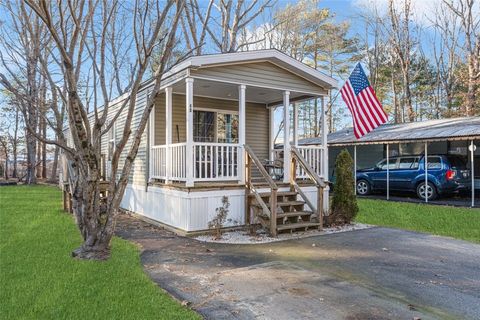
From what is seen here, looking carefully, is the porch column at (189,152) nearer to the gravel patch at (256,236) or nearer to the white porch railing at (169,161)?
the white porch railing at (169,161)

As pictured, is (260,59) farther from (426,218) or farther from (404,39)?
(404,39)

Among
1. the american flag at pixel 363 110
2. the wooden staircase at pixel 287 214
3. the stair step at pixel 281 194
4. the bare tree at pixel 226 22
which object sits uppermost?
the bare tree at pixel 226 22

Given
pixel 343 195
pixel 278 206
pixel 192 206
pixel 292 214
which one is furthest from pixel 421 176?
pixel 192 206

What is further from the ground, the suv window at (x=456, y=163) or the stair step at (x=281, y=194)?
the suv window at (x=456, y=163)

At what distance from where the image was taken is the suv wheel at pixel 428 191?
12242 mm

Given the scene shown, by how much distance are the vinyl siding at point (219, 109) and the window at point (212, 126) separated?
243 millimetres

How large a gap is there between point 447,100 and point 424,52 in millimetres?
4006

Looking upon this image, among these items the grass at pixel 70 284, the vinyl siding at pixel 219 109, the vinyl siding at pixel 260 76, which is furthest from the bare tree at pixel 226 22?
the grass at pixel 70 284

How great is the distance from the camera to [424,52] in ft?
86.2

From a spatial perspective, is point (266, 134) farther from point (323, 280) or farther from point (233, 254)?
point (323, 280)

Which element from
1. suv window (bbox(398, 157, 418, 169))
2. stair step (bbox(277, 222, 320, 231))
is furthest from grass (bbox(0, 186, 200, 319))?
suv window (bbox(398, 157, 418, 169))

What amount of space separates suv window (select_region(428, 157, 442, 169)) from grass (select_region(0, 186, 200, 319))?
407 inches

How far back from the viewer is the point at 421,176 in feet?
41.7

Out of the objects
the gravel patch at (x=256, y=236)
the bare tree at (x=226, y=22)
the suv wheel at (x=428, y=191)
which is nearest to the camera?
the gravel patch at (x=256, y=236)
